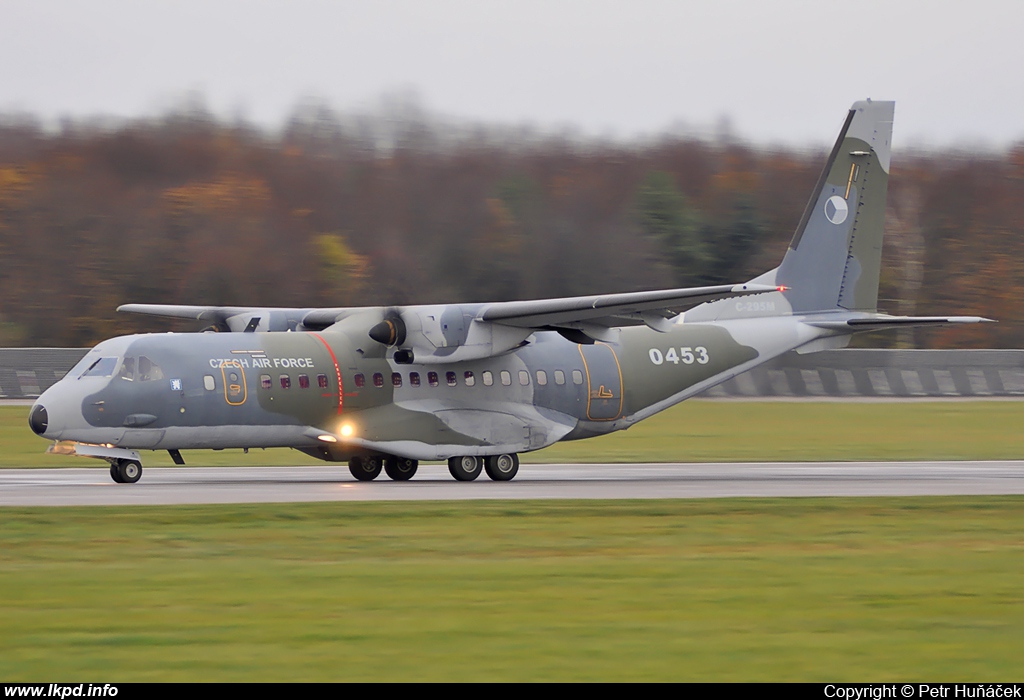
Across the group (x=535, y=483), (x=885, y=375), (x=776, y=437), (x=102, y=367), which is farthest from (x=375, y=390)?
(x=885, y=375)

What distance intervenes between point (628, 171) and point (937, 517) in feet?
106

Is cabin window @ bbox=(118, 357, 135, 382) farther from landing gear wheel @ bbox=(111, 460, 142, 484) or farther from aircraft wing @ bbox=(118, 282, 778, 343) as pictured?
aircraft wing @ bbox=(118, 282, 778, 343)

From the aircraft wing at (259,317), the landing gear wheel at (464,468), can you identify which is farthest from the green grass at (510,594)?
the aircraft wing at (259,317)

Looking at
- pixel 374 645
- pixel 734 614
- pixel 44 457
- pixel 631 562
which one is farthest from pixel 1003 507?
pixel 44 457

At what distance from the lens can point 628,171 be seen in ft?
158

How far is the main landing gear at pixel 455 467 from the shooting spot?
23.3 m

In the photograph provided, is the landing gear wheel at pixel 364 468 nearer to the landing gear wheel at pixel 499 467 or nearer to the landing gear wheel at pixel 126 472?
the landing gear wheel at pixel 499 467

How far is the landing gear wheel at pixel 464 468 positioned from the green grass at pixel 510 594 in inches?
214

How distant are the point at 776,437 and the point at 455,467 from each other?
45.8 ft

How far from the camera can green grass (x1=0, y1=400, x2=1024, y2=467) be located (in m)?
30.1

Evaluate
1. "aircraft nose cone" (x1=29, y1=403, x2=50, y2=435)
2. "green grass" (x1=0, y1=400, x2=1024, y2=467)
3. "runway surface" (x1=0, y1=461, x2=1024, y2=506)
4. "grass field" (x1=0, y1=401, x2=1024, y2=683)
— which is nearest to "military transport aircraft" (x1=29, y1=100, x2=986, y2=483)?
"aircraft nose cone" (x1=29, y1=403, x2=50, y2=435)

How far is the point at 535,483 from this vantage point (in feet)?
74.9

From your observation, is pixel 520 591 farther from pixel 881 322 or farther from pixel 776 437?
pixel 776 437

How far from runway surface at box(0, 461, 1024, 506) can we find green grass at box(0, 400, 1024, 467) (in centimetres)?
292
